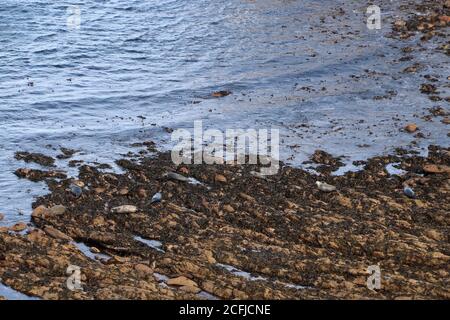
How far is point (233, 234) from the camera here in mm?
8508

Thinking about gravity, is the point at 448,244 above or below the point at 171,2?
below

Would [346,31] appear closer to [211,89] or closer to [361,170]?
[211,89]

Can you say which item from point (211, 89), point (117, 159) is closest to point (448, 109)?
point (211, 89)

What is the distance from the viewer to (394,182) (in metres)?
9.80

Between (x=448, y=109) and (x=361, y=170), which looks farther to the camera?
(x=448, y=109)

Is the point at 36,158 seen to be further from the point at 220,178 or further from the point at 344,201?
the point at 344,201

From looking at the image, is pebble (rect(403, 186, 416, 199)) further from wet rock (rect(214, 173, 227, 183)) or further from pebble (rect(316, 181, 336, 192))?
wet rock (rect(214, 173, 227, 183))

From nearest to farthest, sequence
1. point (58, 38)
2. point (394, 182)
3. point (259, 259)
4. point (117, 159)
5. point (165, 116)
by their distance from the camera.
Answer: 1. point (259, 259)
2. point (394, 182)
3. point (117, 159)
4. point (165, 116)
5. point (58, 38)

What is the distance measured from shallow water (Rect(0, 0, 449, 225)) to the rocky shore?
0.76m

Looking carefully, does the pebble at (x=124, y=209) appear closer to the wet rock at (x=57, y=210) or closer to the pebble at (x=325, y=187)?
the wet rock at (x=57, y=210)
